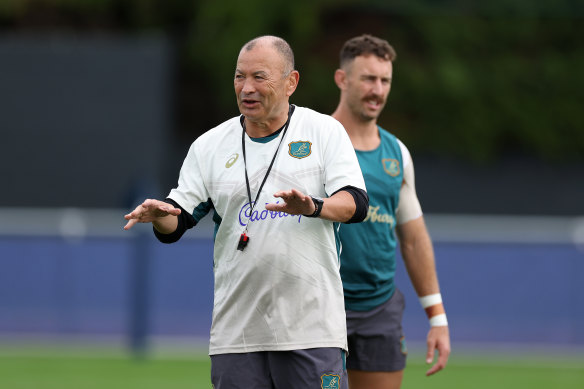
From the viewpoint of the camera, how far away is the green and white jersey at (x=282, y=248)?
4520 millimetres

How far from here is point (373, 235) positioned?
570cm

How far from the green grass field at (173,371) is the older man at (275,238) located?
547cm

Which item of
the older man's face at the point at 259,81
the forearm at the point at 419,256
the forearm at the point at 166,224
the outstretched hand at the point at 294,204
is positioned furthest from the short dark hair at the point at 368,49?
the outstretched hand at the point at 294,204

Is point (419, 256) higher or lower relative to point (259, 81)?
lower

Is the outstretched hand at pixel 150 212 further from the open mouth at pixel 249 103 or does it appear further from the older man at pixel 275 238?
the open mouth at pixel 249 103

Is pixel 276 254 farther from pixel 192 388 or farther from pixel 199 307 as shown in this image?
pixel 199 307

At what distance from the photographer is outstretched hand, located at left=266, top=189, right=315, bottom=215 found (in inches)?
160

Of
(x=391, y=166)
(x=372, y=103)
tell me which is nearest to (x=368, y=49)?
(x=372, y=103)

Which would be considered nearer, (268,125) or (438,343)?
(268,125)

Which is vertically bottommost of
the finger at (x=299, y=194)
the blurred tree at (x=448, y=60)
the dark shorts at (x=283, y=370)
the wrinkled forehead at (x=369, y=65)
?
the dark shorts at (x=283, y=370)

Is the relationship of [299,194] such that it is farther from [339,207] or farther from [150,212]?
[150,212]

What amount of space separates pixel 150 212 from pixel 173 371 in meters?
6.92

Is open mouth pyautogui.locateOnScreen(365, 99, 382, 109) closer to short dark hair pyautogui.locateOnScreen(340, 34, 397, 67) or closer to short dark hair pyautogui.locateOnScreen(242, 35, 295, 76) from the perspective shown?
short dark hair pyautogui.locateOnScreen(340, 34, 397, 67)

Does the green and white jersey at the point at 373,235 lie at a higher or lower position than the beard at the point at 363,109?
lower
